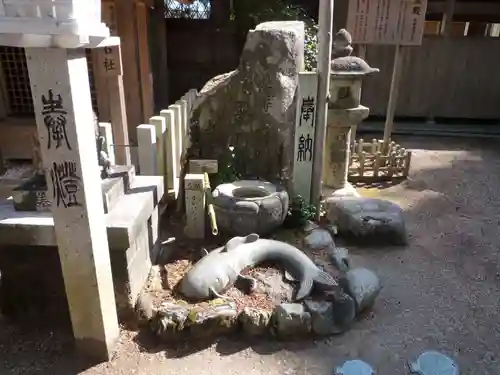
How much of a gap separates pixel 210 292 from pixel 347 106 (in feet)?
11.8

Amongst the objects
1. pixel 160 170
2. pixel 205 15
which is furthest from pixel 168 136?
pixel 205 15

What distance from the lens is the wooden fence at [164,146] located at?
4672 mm

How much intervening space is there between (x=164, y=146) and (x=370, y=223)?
8.84 feet

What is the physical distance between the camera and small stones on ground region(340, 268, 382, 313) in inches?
152

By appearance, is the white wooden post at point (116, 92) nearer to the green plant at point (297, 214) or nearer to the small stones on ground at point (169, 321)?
the green plant at point (297, 214)

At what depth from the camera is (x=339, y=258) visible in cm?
446

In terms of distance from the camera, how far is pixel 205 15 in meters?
9.64

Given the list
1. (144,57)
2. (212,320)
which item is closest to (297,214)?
(212,320)

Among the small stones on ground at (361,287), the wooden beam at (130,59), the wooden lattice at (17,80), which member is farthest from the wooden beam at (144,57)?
the small stones on ground at (361,287)

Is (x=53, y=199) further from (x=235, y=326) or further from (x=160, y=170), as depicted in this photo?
(x=160, y=170)

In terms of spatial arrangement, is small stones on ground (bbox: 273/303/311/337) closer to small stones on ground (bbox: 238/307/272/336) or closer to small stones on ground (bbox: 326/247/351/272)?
small stones on ground (bbox: 238/307/272/336)

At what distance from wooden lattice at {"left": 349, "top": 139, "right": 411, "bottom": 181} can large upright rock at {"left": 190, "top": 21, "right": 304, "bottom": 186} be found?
2.43m

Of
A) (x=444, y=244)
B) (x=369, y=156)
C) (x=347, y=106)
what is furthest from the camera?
(x=369, y=156)

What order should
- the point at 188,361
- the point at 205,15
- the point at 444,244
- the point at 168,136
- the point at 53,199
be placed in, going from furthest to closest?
1. the point at 205,15
2. the point at 444,244
3. the point at 168,136
4. the point at 188,361
5. the point at 53,199
